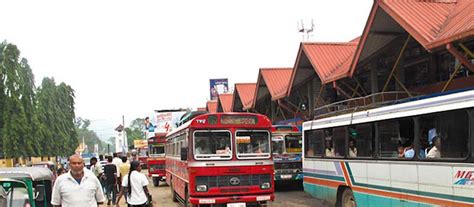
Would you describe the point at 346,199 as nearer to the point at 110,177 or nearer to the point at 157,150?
the point at 110,177

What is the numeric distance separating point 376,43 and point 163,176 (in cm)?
1322

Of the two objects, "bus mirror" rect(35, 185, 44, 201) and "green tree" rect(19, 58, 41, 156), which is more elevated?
"green tree" rect(19, 58, 41, 156)

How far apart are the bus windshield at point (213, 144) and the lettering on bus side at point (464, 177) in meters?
5.77

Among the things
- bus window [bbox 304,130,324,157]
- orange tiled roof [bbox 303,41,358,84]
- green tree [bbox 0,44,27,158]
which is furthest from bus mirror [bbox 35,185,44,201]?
green tree [bbox 0,44,27,158]

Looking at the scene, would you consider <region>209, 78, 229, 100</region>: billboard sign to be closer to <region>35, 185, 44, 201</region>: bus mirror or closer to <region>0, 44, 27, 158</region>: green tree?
<region>0, 44, 27, 158</region>: green tree

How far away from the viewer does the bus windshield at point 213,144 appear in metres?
11.8

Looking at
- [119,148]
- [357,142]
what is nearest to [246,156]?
[357,142]

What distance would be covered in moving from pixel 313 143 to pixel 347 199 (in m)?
2.50

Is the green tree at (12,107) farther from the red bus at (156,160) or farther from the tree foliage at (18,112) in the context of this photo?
the red bus at (156,160)

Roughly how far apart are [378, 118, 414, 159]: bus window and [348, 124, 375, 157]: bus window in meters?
Result: 0.41

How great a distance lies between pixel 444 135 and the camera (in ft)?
24.2

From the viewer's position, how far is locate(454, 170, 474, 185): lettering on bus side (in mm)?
6742

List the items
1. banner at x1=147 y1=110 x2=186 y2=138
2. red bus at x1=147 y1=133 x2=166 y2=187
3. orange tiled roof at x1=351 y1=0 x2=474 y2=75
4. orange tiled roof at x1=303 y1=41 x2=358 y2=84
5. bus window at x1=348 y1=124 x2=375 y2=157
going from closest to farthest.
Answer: bus window at x1=348 y1=124 x2=375 y2=157 < orange tiled roof at x1=351 y1=0 x2=474 y2=75 < orange tiled roof at x1=303 y1=41 x2=358 y2=84 < red bus at x1=147 y1=133 x2=166 y2=187 < banner at x1=147 y1=110 x2=186 y2=138

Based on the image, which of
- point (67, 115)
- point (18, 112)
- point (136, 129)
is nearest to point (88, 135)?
point (136, 129)
